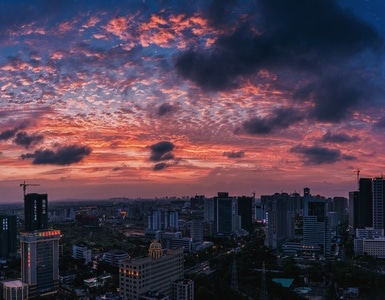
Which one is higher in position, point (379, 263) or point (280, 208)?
point (280, 208)

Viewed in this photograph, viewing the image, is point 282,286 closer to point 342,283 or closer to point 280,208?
point 342,283

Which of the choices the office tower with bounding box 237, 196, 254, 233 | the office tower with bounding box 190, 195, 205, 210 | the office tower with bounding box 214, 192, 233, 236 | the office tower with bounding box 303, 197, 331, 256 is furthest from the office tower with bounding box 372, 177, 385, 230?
the office tower with bounding box 190, 195, 205, 210

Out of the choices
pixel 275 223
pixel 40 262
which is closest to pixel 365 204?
pixel 275 223

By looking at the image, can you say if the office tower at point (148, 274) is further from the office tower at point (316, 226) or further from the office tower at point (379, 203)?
the office tower at point (379, 203)

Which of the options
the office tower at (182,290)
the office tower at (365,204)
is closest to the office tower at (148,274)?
the office tower at (182,290)

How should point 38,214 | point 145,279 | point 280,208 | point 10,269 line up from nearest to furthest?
point 145,279
point 10,269
point 38,214
point 280,208

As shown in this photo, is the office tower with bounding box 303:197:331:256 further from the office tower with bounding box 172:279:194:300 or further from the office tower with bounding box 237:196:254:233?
the office tower with bounding box 172:279:194:300

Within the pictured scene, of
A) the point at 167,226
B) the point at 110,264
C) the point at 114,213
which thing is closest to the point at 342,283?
the point at 110,264
